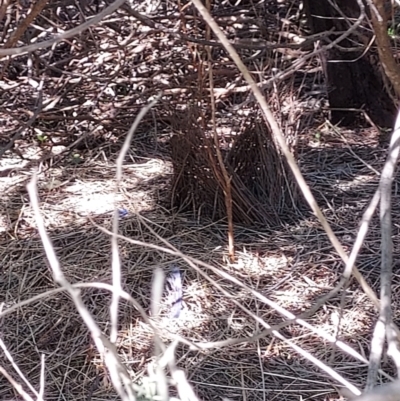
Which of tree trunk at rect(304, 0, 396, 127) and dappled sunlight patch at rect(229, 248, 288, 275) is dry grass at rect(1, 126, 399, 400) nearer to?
dappled sunlight patch at rect(229, 248, 288, 275)

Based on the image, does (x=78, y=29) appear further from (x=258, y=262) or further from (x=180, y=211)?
(x=180, y=211)

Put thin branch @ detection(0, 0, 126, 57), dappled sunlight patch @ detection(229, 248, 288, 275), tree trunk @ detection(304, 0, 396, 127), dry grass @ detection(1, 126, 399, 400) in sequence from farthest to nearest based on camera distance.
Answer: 1. tree trunk @ detection(304, 0, 396, 127)
2. dappled sunlight patch @ detection(229, 248, 288, 275)
3. dry grass @ detection(1, 126, 399, 400)
4. thin branch @ detection(0, 0, 126, 57)

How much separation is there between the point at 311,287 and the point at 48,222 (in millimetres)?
938

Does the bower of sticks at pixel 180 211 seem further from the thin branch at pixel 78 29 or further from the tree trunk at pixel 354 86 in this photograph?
the thin branch at pixel 78 29

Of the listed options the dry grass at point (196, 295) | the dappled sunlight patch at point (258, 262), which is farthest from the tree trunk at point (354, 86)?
the dappled sunlight patch at point (258, 262)

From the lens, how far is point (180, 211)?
2568 mm

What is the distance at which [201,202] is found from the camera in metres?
2.53

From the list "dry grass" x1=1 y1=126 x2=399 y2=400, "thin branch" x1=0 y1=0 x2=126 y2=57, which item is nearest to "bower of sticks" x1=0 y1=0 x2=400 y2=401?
"dry grass" x1=1 y1=126 x2=399 y2=400

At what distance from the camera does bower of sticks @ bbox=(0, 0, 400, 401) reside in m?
1.94

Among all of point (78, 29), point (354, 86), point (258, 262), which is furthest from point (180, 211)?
point (78, 29)

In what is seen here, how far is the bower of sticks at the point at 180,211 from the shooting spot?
194cm

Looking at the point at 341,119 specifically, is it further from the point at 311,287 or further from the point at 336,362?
the point at 336,362

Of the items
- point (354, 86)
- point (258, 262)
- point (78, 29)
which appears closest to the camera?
point (78, 29)

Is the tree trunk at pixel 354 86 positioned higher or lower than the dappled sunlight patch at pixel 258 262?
higher
